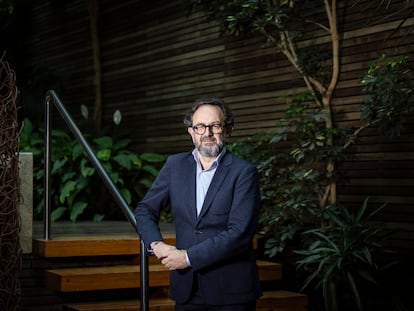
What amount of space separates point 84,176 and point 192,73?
137cm

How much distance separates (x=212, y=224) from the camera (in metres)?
→ 2.78

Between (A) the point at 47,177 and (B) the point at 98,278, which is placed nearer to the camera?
(B) the point at 98,278

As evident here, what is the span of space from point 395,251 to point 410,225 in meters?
0.19

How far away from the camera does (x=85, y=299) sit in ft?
15.8

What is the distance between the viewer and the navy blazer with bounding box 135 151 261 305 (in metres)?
2.71

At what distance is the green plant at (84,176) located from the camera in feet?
22.4

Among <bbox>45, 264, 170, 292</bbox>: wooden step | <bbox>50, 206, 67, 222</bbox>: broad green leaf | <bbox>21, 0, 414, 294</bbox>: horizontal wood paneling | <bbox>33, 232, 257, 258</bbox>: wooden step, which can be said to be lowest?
<bbox>45, 264, 170, 292</bbox>: wooden step

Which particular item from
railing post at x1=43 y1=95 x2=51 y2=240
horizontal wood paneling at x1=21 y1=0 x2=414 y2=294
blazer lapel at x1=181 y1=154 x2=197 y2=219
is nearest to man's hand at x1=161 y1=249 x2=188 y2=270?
blazer lapel at x1=181 y1=154 x2=197 y2=219

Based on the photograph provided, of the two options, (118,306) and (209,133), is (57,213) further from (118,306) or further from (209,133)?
(209,133)

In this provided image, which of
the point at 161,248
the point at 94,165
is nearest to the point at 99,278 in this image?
the point at 94,165

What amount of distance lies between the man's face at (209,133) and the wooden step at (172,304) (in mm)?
1934

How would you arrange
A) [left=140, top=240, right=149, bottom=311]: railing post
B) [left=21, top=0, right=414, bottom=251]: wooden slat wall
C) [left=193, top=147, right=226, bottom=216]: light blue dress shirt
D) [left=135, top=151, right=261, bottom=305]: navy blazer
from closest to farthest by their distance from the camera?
[left=135, top=151, right=261, bottom=305]: navy blazer → [left=193, top=147, right=226, bottom=216]: light blue dress shirt → [left=140, top=240, right=149, bottom=311]: railing post → [left=21, top=0, right=414, bottom=251]: wooden slat wall

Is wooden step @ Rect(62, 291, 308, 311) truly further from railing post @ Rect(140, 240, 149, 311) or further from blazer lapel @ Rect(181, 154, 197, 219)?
blazer lapel @ Rect(181, 154, 197, 219)

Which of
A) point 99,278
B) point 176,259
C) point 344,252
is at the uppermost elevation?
point 176,259
